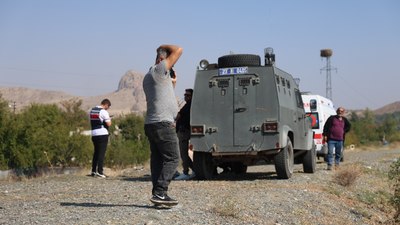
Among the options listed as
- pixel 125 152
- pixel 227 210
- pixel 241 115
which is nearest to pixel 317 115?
pixel 241 115

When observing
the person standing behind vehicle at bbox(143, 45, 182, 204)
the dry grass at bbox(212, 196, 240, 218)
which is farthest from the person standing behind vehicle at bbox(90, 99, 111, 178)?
the person standing behind vehicle at bbox(143, 45, 182, 204)

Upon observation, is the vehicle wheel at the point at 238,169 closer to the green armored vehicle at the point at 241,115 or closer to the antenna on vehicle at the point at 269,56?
the green armored vehicle at the point at 241,115

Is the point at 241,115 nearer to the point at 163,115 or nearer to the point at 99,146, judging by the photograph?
the point at 99,146

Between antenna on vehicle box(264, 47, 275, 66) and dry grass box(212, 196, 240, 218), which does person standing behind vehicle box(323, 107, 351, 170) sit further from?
dry grass box(212, 196, 240, 218)

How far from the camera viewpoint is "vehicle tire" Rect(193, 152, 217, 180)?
12789mm

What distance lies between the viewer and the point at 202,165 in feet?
42.1

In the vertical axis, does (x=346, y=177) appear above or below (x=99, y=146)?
below

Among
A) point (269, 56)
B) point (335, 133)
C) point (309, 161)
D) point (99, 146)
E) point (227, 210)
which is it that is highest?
point (269, 56)

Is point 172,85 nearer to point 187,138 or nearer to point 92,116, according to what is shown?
point 187,138

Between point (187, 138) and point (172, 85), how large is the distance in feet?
17.8

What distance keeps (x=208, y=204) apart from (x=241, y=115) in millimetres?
4297

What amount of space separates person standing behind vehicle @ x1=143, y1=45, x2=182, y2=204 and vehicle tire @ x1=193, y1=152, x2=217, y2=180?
5053 millimetres

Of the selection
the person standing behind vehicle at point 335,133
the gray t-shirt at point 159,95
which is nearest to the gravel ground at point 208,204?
the gray t-shirt at point 159,95

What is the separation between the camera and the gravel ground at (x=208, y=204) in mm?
7176
